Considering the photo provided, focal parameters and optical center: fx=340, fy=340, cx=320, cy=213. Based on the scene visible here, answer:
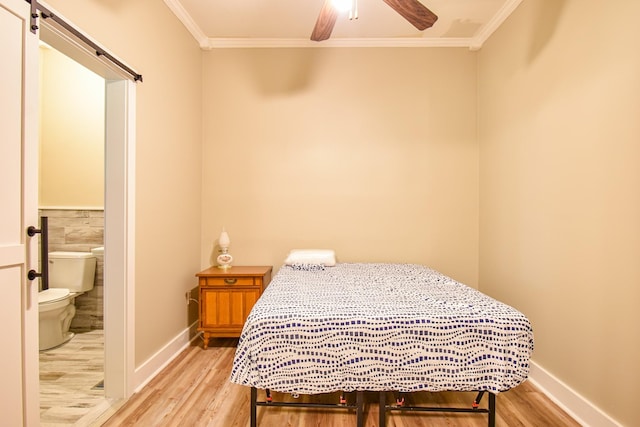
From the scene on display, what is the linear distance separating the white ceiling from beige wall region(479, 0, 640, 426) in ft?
0.95

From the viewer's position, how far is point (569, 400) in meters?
1.99

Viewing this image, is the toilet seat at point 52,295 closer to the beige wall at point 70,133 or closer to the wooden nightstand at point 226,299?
the beige wall at point 70,133

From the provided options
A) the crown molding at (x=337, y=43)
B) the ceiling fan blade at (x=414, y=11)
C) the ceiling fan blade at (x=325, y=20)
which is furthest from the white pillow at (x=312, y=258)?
the crown molding at (x=337, y=43)

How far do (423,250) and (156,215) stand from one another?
2387mm

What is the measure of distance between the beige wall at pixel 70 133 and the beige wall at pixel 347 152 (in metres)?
1.14

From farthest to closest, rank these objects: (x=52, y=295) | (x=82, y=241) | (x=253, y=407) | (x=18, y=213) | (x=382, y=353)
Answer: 1. (x=82, y=241)
2. (x=52, y=295)
3. (x=253, y=407)
4. (x=382, y=353)
5. (x=18, y=213)

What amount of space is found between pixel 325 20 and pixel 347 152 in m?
1.42

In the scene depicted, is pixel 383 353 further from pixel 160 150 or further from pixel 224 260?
pixel 160 150

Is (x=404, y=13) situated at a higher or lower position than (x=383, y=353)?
higher

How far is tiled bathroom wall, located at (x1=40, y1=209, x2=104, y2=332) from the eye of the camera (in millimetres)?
3266

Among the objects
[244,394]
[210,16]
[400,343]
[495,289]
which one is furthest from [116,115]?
[495,289]

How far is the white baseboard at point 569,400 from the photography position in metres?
1.77

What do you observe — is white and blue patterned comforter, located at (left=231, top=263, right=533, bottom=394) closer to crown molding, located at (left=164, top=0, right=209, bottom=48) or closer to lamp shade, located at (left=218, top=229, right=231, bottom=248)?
lamp shade, located at (left=218, top=229, right=231, bottom=248)

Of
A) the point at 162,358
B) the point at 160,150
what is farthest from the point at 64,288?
the point at 160,150
